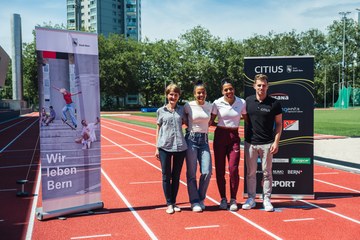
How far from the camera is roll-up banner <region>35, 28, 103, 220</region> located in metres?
5.04

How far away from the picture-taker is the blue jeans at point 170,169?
214 inches

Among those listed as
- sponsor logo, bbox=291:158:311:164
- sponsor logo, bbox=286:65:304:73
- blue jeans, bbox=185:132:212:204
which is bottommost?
sponsor logo, bbox=291:158:311:164

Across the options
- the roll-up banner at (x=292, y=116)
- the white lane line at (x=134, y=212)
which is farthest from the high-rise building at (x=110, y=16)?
the roll-up banner at (x=292, y=116)

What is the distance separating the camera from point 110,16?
114 meters

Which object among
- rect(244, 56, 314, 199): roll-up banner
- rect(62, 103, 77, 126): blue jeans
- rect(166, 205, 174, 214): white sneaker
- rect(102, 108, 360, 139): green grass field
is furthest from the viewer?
rect(102, 108, 360, 139): green grass field

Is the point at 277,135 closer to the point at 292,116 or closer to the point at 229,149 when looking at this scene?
the point at 229,149

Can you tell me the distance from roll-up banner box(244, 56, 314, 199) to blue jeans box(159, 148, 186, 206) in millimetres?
1392

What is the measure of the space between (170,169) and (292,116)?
231 centimetres

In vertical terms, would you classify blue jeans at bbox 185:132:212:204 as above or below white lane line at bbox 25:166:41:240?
above

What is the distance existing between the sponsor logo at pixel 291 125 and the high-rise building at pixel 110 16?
106 m

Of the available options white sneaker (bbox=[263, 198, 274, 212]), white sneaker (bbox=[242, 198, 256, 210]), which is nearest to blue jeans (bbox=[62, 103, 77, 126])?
white sneaker (bbox=[242, 198, 256, 210])

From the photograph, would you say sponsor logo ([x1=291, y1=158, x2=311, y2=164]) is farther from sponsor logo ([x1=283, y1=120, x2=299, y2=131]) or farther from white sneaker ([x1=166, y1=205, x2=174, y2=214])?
white sneaker ([x1=166, y1=205, x2=174, y2=214])

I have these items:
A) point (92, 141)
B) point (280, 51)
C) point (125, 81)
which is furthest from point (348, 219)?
point (280, 51)

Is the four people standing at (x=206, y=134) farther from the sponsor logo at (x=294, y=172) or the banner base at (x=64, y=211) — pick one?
the banner base at (x=64, y=211)
